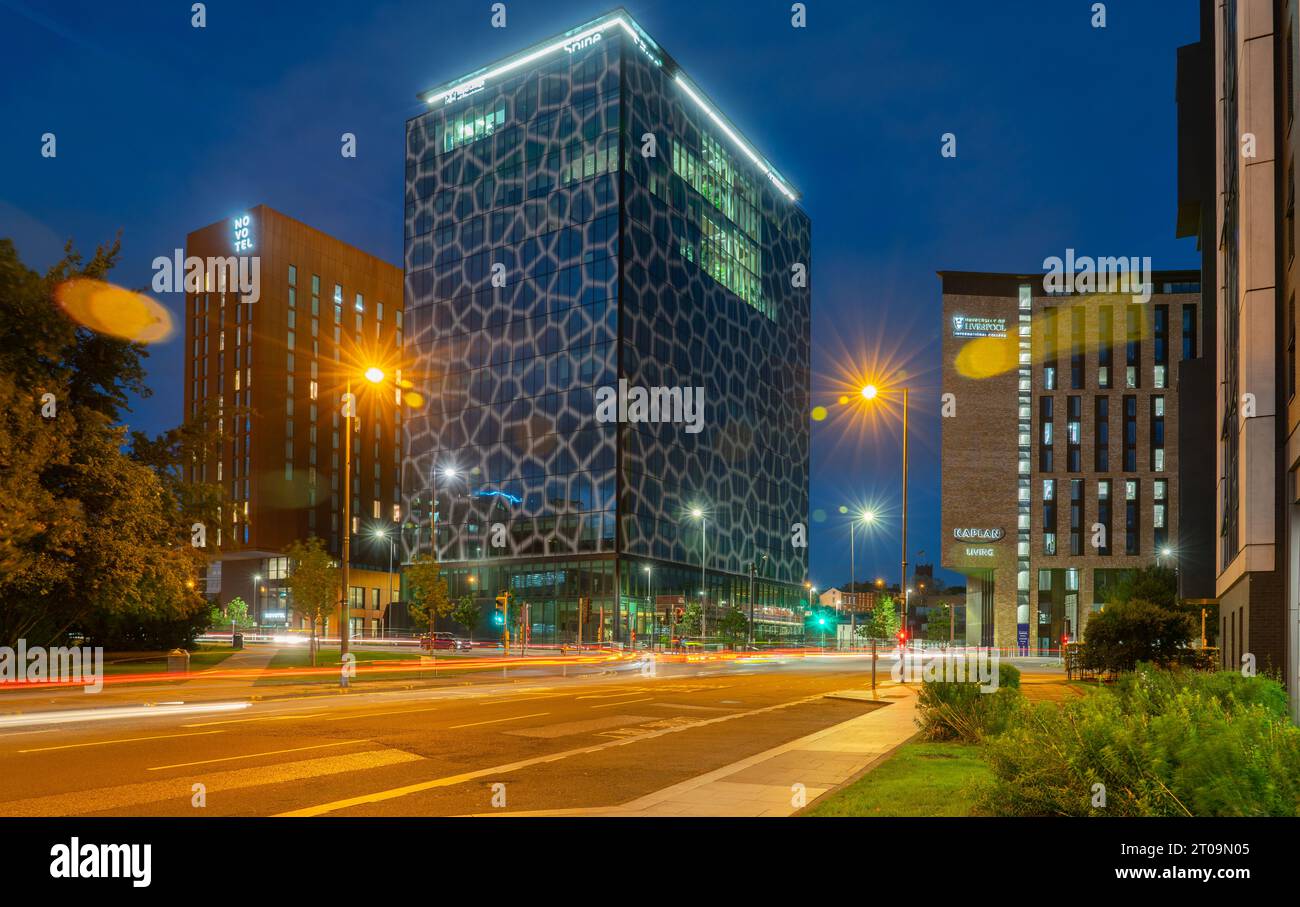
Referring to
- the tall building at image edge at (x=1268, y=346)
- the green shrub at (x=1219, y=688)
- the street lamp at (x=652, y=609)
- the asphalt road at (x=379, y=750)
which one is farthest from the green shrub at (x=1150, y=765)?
the street lamp at (x=652, y=609)

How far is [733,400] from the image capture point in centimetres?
11138

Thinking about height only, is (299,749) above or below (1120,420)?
below

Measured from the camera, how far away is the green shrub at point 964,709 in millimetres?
15859

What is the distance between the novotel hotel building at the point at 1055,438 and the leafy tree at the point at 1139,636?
65264 millimetres

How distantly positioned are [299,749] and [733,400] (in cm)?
9728

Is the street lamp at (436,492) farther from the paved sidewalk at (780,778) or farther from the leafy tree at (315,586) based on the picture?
the paved sidewalk at (780,778)

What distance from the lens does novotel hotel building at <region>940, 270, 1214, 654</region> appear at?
3844 inches

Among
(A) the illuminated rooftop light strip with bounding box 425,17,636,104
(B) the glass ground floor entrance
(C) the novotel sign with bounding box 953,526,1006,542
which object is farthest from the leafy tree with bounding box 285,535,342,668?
(C) the novotel sign with bounding box 953,526,1006,542

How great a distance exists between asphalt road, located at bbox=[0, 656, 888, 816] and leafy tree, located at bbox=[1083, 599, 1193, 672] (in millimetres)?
11034

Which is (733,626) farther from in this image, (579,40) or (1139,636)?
(579,40)

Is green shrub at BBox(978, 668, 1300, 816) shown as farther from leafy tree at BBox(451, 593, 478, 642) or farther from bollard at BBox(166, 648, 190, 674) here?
leafy tree at BBox(451, 593, 478, 642)

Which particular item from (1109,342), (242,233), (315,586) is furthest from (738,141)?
(315,586)
